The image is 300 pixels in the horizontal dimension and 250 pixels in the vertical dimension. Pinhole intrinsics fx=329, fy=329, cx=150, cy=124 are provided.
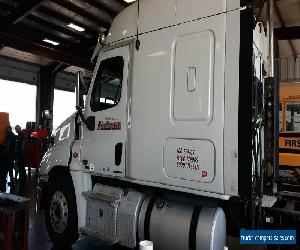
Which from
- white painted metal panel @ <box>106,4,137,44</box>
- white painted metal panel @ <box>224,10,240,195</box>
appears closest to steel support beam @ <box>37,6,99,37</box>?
white painted metal panel @ <box>106,4,137,44</box>

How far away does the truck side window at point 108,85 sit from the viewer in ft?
11.9

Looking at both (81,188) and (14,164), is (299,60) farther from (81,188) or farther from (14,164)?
(81,188)

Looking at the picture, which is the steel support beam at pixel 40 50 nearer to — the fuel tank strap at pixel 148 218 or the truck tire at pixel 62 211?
the truck tire at pixel 62 211

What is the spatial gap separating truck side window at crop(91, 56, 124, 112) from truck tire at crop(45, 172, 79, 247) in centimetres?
102

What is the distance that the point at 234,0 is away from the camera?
8.81ft

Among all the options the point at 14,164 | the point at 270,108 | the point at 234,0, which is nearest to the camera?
the point at 234,0

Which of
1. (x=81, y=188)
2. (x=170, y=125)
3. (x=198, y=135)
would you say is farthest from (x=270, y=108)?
(x=81, y=188)

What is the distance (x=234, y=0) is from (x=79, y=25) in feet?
25.9

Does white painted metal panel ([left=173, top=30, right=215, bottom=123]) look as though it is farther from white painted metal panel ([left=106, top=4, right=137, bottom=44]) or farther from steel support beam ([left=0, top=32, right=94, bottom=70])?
steel support beam ([left=0, top=32, right=94, bottom=70])

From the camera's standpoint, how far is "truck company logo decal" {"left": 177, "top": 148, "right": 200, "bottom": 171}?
2.82 meters

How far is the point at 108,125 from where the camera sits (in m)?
3.62

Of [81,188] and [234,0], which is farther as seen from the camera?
[81,188]

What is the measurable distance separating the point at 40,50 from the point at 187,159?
8.42 m

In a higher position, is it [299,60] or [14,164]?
[299,60]
